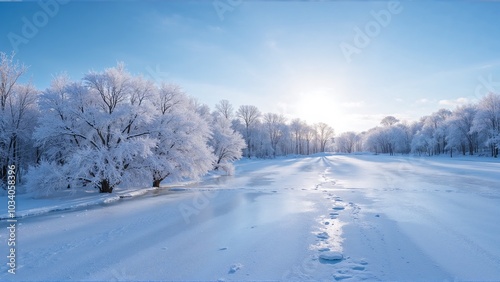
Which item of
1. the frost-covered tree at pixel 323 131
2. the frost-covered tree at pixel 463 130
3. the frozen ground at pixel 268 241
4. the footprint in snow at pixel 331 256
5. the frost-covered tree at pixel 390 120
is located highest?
the frost-covered tree at pixel 390 120

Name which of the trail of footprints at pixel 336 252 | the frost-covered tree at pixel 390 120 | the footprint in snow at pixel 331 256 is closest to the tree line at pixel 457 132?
the frost-covered tree at pixel 390 120

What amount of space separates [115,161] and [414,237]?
14.9 m

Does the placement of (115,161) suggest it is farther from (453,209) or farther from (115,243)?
(453,209)

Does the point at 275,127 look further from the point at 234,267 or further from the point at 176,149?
the point at 234,267

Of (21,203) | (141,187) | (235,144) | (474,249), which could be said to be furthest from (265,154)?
(474,249)

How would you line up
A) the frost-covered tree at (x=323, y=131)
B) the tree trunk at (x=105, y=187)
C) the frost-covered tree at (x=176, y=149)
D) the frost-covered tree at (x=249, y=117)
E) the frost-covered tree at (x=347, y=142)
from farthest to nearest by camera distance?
the frost-covered tree at (x=347, y=142) → the frost-covered tree at (x=323, y=131) → the frost-covered tree at (x=249, y=117) → the frost-covered tree at (x=176, y=149) → the tree trunk at (x=105, y=187)

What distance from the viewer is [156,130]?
17578mm

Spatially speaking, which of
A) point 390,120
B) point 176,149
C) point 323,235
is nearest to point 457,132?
point 390,120

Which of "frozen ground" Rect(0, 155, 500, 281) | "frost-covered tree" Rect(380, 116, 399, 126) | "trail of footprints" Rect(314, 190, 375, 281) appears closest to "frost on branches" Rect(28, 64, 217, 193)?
"frozen ground" Rect(0, 155, 500, 281)

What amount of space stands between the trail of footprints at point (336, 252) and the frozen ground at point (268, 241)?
23mm

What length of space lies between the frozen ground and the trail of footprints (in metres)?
0.02

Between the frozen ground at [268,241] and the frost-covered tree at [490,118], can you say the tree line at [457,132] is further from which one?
the frozen ground at [268,241]

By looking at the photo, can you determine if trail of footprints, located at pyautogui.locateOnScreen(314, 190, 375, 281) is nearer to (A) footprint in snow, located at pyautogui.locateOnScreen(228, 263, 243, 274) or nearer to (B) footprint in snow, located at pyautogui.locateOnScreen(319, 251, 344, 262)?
(B) footprint in snow, located at pyautogui.locateOnScreen(319, 251, 344, 262)

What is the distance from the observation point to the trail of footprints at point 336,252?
4.66m
